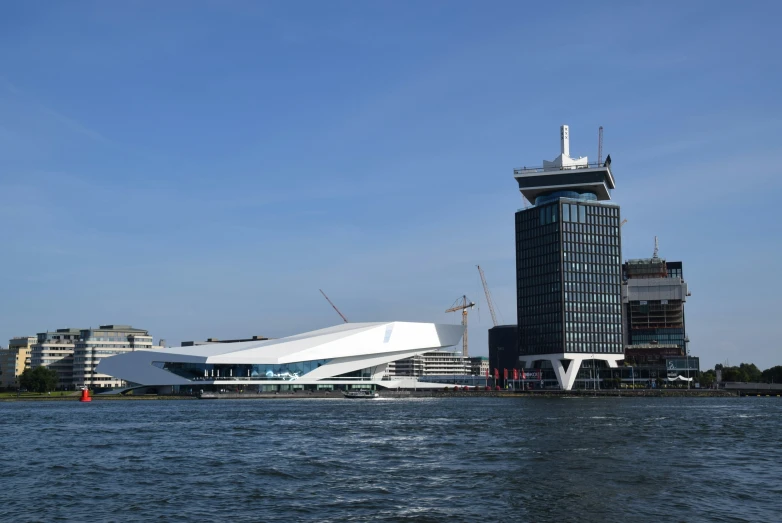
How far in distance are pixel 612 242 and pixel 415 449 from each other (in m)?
132

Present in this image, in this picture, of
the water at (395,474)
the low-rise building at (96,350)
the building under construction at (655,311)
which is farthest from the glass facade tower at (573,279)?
the water at (395,474)

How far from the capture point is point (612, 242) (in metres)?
163

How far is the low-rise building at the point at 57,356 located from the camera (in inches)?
7534

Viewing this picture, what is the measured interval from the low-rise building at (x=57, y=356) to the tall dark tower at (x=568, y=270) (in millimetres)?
107479

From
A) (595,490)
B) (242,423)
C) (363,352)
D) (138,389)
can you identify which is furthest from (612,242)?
(595,490)

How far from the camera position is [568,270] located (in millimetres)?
158625

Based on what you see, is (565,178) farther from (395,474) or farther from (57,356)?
(395,474)

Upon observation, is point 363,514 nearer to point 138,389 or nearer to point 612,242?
point 138,389

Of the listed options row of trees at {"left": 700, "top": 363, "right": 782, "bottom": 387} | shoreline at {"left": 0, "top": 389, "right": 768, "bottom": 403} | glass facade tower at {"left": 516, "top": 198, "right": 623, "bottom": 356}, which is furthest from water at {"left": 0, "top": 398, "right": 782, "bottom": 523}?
row of trees at {"left": 700, "top": 363, "right": 782, "bottom": 387}

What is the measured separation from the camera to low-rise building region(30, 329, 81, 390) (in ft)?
628

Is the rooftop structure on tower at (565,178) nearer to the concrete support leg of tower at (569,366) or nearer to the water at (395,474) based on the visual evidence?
the concrete support leg of tower at (569,366)

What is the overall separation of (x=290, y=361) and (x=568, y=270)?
5877 cm

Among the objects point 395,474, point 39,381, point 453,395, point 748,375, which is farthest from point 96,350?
point 395,474

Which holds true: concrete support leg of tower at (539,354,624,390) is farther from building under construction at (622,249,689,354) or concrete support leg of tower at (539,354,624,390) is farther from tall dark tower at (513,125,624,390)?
building under construction at (622,249,689,354)
